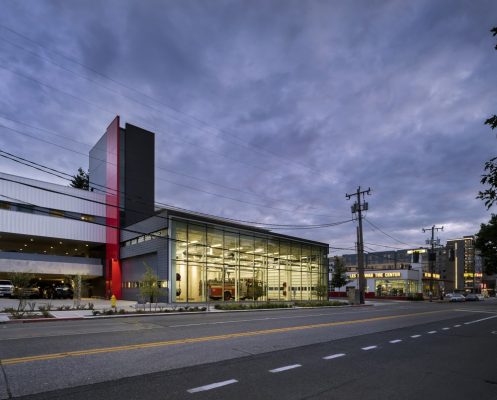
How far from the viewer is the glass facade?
35781mm

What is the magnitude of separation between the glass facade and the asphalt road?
18.5 metres

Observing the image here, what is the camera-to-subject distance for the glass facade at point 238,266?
35781 millimetres

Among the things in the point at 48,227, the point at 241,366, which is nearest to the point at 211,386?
the point at 241,366

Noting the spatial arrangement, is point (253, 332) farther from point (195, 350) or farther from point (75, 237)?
point (75, 237)

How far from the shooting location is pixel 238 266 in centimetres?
4022

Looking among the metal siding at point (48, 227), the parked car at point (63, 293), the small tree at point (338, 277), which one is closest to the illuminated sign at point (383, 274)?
the small tree at point (338, 277)

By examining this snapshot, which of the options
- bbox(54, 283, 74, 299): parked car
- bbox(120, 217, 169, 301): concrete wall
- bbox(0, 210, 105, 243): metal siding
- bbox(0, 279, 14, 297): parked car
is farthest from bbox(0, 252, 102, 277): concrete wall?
bbox(120, 217, 169, 301): concrete wall

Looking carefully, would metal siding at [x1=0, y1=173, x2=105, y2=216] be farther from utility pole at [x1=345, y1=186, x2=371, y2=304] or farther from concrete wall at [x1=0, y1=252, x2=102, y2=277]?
utility pole at [x1=345, y1=186, x2=371, y2=304]

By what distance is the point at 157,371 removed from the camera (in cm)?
789

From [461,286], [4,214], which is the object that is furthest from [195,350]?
[461,286]

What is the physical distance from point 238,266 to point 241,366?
31866 millimetres

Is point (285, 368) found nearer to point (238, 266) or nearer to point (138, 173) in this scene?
point (238, 266)

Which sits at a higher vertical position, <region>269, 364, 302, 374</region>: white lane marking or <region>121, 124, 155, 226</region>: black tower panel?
<region>121, 124, 155, 226</region>: black tower panel

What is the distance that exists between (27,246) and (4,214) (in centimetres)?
1353
